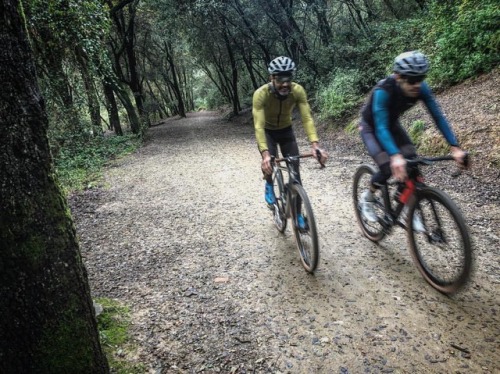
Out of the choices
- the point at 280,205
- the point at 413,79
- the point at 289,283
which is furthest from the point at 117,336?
the point at 413,79

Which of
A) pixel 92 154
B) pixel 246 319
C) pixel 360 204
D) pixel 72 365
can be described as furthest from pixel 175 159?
pixel 72 365

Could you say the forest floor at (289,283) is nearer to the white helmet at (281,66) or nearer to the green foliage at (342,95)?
the white helmet at (281,66)

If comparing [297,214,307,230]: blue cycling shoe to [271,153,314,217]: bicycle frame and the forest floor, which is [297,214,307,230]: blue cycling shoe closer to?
[271,153,314,217]: bicycle frame

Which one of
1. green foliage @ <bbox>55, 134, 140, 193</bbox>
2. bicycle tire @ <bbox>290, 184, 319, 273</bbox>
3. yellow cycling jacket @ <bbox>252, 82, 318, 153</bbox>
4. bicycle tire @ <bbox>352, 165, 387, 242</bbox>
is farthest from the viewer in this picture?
green foliage @ <bbox>55, 134, 140, 193</bbox>

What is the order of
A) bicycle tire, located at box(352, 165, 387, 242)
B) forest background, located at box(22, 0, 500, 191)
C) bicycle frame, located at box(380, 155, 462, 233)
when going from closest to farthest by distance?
bicycle frame, located at box(380, 155, 462, 233) < bicycle tire, located at box(352, 165, 387, 242) < forest background, located at box(22, 0, 500, 191)

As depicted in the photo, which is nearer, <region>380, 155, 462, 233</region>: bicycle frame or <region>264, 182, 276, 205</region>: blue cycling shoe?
<region>380, 155, 462, 233</region>: bicycle frame

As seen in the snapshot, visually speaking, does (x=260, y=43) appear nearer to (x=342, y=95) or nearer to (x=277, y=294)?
(x=342, y=95)

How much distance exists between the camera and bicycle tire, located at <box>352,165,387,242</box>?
4668mm

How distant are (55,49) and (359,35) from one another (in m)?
13.3

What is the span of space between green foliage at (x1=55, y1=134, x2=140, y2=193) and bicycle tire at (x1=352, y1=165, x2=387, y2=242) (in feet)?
24.8

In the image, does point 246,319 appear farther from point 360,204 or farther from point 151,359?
point 360,204

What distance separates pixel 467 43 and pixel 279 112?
7.41 meters

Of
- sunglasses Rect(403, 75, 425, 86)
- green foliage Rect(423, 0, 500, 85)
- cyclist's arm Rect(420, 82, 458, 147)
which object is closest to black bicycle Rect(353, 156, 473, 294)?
cyclist's arm Rect(420, 82, 458, 147)

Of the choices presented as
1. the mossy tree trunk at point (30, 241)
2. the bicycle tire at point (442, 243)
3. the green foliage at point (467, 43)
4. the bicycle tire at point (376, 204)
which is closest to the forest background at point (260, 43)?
the green foliage at point (467, 43)
